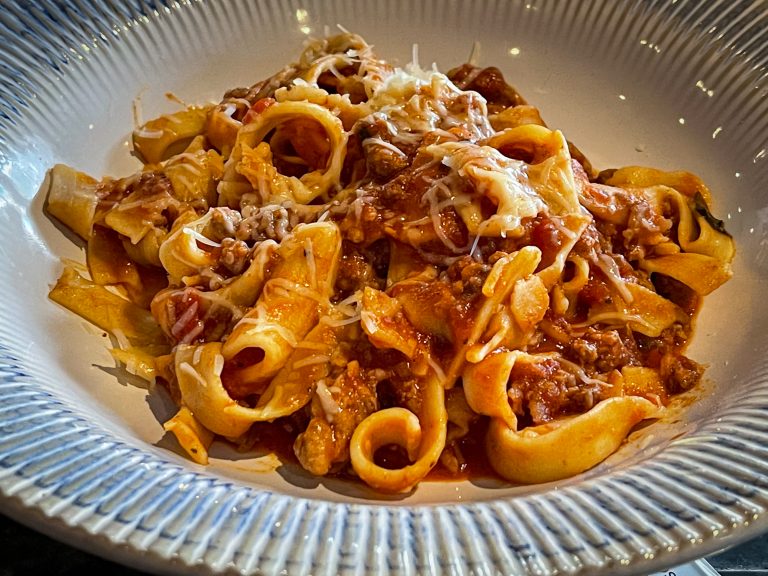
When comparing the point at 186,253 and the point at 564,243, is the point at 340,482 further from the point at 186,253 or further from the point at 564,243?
the point at 564,243

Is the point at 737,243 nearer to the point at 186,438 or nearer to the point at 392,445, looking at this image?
the point at 392,445

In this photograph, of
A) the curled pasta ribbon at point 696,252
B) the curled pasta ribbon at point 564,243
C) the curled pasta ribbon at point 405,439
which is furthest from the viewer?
the curled pasta ribbon at point 696,252

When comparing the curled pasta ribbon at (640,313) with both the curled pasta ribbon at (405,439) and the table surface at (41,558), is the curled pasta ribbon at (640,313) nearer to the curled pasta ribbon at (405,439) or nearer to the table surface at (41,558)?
the curled pasta ribbon at (405,439)

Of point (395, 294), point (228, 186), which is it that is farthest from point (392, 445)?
point (228, 186)

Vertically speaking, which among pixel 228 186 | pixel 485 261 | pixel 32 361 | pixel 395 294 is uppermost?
pixel 485 261

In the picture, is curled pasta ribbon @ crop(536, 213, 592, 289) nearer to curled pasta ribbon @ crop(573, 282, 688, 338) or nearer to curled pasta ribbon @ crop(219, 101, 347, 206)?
curled pasta ribbon @ crop(573, 282, 688, 338)

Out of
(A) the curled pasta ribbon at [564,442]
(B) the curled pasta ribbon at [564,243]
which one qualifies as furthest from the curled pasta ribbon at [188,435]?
(B) the curled pasta ribbon at [564,243]
